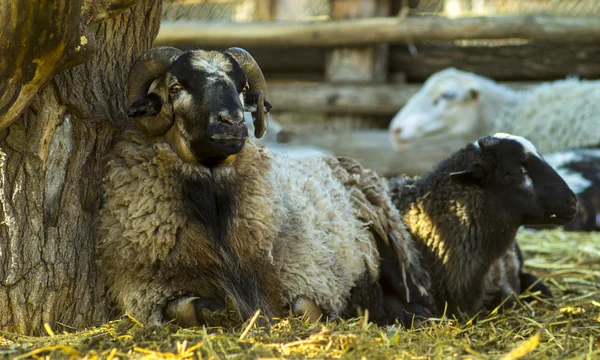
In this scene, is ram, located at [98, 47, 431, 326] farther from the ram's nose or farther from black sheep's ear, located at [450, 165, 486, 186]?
black sheep's ear, located at [450, 165, 486, 186]

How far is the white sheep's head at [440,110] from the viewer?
9.43m

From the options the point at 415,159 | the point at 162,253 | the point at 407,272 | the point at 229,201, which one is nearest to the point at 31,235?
the point at 162,253

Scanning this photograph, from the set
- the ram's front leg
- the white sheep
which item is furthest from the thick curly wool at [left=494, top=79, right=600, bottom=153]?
the ram's front leg

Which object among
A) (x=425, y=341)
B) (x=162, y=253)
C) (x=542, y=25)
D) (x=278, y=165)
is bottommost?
(x=425, y=341)

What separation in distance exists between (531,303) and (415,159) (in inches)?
201

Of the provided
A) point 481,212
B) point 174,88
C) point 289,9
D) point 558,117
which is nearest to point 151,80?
point 174,88

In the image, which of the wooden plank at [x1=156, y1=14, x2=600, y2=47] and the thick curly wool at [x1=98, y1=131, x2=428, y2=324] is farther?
the wooden plank at [x1=156, y1=14, x2=600, y2=47]

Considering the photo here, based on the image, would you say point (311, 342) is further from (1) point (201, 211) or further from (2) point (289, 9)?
(2) point (289, 9)

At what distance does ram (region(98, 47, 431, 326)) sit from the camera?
396 cm

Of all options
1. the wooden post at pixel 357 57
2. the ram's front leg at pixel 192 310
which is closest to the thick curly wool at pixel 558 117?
the wooden post at pixel 357 57

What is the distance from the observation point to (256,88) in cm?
460

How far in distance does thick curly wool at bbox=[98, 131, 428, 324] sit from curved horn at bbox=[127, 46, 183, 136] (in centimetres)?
11

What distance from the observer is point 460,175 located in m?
5.30

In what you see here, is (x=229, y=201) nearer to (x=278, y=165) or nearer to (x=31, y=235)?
(x=278, y=165)
